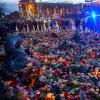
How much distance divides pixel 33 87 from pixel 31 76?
3.27ft

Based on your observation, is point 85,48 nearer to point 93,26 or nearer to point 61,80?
point 61,80

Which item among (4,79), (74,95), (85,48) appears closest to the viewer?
(74,95)

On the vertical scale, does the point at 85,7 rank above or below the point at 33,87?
above

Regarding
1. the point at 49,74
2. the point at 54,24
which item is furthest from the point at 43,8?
the point at 49,74

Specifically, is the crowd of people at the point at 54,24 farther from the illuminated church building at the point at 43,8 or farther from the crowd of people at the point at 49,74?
the crowd of people at the point at 49,74

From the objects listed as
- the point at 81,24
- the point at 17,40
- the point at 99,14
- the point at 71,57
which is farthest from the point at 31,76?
the point at 99,14

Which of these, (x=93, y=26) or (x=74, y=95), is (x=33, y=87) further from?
(x=93, y=26)

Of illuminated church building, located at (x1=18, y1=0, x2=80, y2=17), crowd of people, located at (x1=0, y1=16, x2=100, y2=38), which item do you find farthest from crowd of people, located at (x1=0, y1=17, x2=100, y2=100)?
illuminated church building, located at (x1=18, y1=0, x2=80, y2=17)

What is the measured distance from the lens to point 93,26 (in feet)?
99.3

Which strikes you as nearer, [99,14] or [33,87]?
[33,87]

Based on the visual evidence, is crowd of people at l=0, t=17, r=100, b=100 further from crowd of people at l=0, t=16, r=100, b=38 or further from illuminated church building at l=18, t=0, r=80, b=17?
illuminated church building at l=18, t=0, r=80, b=17

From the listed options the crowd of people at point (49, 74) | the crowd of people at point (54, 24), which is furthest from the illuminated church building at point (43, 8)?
the crowd of people at point (49, 74)

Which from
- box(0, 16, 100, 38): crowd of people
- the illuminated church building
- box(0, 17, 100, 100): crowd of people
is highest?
the illuminated church building

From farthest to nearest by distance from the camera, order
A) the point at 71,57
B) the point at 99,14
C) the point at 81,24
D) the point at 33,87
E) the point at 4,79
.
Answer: the point at 99,14
the point at 81,24
the point at 71,57
the point at 4,79
the point at 33,87
